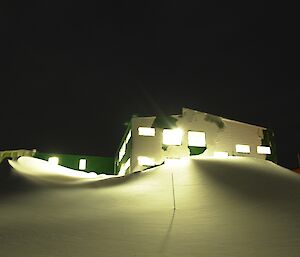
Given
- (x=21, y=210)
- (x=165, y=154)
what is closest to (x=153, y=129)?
(x=165, y=154)

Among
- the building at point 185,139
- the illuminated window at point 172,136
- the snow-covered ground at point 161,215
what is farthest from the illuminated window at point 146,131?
the snow-covered ground at point 161,215

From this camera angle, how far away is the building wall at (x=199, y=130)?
2197 centimetres

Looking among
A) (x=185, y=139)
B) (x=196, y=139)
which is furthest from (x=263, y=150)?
(x=185, y=139)

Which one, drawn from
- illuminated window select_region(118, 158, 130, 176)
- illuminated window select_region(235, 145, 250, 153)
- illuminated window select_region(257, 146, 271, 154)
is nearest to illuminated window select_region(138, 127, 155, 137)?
illuminated window select_region(118, 158, 130, 176)

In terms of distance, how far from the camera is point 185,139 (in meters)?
22.3

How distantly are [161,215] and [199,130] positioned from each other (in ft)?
50.3

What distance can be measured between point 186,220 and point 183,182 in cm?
364

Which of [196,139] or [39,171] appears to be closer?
[39,171]

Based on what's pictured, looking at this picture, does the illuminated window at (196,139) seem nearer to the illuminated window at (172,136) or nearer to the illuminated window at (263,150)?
the illuminated window at (172,136)

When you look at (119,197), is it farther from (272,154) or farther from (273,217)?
(272,154)

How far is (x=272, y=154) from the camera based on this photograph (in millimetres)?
24641

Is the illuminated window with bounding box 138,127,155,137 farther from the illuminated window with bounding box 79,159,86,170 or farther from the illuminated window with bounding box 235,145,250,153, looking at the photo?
the illuminated window with bounding box 79,159,86,170

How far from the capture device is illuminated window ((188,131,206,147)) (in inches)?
883

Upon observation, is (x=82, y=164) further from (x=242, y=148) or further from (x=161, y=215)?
(x=161, y=215)
